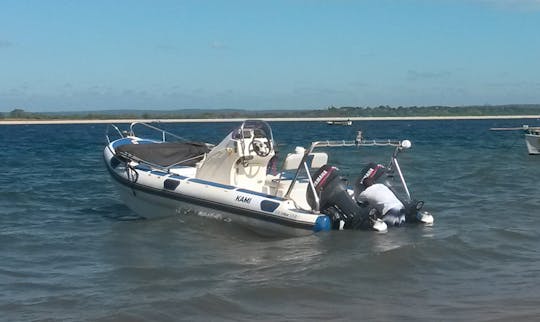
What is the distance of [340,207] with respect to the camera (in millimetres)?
9859

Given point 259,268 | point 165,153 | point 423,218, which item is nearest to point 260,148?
point 165,153

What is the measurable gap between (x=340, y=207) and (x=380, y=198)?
688mm

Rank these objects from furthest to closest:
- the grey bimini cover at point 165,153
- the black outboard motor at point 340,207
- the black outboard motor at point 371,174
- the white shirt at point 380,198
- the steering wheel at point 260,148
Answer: the grey bimini cover at point 165,153 → the steering wheel at point 260,148 → the black outboard motor at point 371,174 → the white shirt at point 380,198 → the black outboard motor at point 340,207

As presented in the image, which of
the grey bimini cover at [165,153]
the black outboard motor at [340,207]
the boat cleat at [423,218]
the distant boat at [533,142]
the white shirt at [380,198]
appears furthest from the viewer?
the distant boat at [533,142]

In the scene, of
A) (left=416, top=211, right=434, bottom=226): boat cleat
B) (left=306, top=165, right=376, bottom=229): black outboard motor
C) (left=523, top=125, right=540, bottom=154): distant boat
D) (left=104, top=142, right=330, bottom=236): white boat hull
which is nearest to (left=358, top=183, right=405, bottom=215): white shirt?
(left=306, top=165, right=376, bottom=229): black outboard motor

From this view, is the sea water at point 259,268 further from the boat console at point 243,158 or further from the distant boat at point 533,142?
the distant boat at point 533,142

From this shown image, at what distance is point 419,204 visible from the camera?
1068 cm

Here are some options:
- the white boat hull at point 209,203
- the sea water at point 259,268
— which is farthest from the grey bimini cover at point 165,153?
the sea water at point 259,268

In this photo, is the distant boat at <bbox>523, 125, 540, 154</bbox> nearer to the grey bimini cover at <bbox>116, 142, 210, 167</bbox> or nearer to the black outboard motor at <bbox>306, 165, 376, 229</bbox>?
the grey bimini cover at <bbox>116, 142, 210, 167</bbox>

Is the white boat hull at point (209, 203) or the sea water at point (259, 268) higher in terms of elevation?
the white boat hull at point (209, 203)

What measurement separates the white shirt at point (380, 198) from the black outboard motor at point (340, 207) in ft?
0.92

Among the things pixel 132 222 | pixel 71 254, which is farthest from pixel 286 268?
pixel 132 222

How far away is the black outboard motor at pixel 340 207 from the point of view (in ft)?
32.3

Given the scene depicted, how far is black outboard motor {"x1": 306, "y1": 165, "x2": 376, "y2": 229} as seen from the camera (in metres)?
9.84
